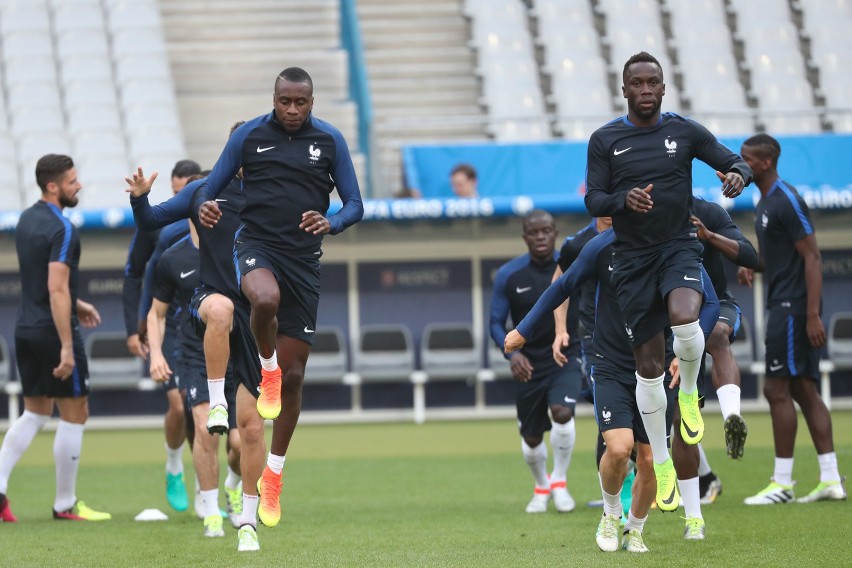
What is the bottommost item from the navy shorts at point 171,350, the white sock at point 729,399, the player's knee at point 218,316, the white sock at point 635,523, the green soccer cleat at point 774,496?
the green soccer cleat at point 774,496

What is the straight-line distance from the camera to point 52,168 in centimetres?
898

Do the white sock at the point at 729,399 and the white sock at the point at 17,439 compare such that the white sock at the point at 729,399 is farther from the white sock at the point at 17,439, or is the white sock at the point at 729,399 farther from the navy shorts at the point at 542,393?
the white sock at the point at 17,439

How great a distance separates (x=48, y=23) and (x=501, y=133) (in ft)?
25.2

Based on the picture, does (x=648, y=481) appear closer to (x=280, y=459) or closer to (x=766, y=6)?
(x=280, y=459)

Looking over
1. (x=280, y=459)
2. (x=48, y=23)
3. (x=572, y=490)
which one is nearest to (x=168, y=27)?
(x=48, y=23)

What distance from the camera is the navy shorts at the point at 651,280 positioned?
21.1 feet

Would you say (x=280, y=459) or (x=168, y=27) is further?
(x=168, y=27)

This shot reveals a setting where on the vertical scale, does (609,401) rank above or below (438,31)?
below

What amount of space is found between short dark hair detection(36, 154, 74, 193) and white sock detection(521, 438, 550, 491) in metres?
3.61

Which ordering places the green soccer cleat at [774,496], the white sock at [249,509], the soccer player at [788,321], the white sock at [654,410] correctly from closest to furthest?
the white sock at [654,410], the white sock at [249,509], the green soccer cleat at [774,496], the soccer player at [788,321]

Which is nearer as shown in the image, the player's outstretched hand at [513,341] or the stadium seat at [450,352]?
the player's outstretched hand at [513,341]

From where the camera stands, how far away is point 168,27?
73.6 ft

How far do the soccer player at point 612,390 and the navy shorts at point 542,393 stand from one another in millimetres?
2357

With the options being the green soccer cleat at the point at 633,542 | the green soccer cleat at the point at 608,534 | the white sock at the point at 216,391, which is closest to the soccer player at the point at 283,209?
the white sock at the point at 216,391
